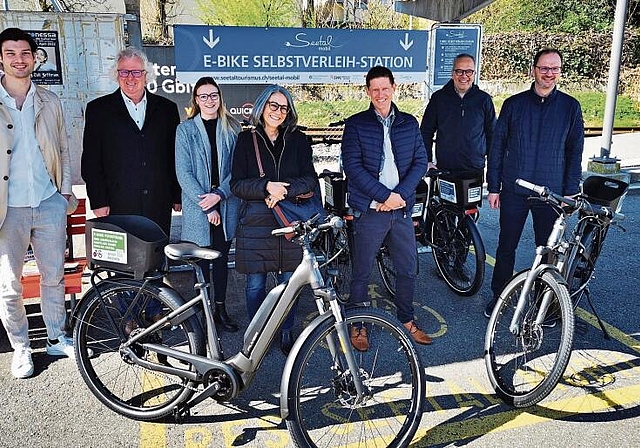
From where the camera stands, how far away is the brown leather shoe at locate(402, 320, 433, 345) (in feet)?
12.9

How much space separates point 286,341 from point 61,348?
1.47 meters

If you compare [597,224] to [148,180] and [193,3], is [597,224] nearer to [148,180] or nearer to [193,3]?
[148,180]

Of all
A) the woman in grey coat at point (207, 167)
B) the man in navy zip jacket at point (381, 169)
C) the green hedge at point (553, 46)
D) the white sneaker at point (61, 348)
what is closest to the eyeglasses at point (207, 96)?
the woman in grey coat at point (207, 167)

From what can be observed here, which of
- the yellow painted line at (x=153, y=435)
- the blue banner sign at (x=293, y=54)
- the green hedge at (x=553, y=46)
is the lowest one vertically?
the yellow painted line at (x=153, y=435)

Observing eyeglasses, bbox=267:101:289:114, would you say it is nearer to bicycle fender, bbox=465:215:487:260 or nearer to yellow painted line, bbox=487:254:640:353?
bicycle fender, bbox=465:215:487:260

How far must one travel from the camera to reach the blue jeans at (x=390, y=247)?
3.77m

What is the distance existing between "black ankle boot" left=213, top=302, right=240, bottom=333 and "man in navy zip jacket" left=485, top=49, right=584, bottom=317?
215 cm

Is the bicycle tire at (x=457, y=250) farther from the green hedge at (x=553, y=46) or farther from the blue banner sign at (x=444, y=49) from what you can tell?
the green hedge at (x=553, y=46)

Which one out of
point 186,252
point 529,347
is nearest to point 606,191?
point 529,347

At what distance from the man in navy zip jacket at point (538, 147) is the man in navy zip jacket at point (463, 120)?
1.75 ft

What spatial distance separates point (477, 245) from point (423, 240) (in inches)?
26.6

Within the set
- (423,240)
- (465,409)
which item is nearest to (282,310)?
(465,409)

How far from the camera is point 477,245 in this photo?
14.6ft

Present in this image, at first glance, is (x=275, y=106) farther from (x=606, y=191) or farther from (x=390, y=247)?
(x=606, y=191)
